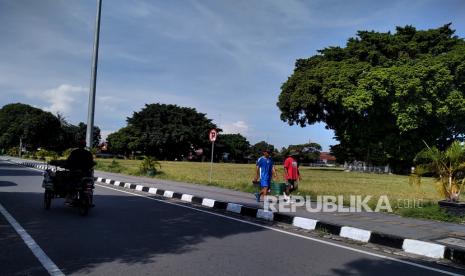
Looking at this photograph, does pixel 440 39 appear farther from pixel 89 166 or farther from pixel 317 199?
pixel 89 166

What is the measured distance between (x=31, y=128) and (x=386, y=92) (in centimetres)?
5352

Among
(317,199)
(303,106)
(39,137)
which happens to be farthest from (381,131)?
(39,137)

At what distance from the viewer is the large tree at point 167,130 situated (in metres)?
78.0

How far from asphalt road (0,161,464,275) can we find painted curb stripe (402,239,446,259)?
642 millimetres

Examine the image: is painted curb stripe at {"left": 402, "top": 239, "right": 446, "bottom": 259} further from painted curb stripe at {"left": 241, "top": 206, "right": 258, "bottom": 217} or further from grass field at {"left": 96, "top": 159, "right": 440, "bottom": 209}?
grass field at {"left": 96, "top": 159, "right": 440, "bottom": 209}

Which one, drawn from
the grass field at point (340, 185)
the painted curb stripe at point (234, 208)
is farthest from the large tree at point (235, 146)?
the painted curb stripe at point (234, 208)

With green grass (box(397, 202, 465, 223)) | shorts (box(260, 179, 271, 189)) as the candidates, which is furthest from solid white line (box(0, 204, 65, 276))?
green grass (box(397, 202, 465, 223))

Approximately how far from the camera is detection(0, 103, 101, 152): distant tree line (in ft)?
232

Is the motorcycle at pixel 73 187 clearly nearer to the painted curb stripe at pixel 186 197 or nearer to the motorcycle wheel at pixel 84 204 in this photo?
the motorcycle wheel at pixel 84 204

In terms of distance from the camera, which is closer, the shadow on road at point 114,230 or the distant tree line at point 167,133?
the shadow on road at point 114,230

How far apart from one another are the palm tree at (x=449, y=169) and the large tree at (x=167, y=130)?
220 ft

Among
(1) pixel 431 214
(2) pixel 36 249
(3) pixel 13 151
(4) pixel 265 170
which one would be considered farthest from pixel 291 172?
(3) pixel 13 151

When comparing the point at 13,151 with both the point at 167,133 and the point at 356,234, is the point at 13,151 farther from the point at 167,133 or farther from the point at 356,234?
the point at 356,234

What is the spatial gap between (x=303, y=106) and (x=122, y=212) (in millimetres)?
32065
